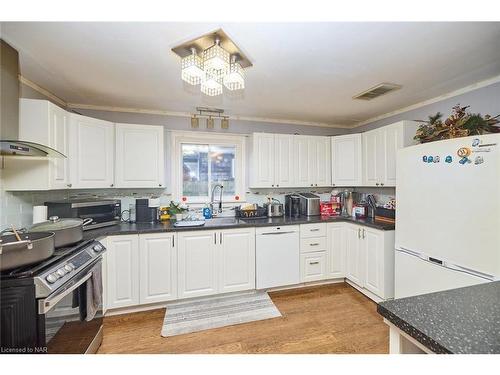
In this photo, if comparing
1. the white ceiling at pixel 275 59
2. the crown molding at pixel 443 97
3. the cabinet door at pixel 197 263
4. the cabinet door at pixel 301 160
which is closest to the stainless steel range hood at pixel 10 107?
the white ceiling at pixel 275 59

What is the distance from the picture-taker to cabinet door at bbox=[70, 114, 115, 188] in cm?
225

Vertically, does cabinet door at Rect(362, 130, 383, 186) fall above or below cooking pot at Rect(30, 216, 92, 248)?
above

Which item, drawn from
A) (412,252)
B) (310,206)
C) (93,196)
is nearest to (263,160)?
(310,206)

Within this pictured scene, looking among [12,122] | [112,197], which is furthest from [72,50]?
[112,197]

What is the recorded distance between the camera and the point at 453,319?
2.37 feet

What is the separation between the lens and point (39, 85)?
2213 millimetres

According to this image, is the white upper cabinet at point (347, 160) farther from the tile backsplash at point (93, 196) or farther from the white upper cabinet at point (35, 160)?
the white upper cabinet at point (35, 160)

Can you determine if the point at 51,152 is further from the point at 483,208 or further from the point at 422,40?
the point at 483,208

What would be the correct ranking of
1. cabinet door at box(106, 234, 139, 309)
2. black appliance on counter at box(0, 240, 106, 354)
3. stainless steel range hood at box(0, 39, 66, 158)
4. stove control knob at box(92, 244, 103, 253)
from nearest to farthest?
black appliance on counter at box(0, 240, 106, 354)
stainless steel range hood at box(0, 39, 66, 158)
stove control knob at box(92, 244, 103, 253)
cabinet door at box(106, 234, 139, 309)

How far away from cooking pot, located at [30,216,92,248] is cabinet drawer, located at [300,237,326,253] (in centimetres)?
234

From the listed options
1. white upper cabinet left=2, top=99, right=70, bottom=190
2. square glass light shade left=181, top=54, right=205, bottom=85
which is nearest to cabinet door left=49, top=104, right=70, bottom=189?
white upper cabinet left=2, top=99, right=70, bottom=190

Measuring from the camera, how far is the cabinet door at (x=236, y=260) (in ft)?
8.50

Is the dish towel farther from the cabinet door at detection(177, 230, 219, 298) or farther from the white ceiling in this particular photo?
the white ceiling
